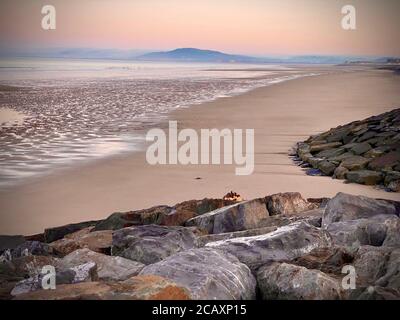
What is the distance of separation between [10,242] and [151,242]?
2132 mm

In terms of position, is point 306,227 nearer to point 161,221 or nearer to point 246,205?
point 246,205

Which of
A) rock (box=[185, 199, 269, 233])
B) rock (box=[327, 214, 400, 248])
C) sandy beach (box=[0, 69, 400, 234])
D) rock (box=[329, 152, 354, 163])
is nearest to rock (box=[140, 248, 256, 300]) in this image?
rock (box=[327, 214, 400, 248])

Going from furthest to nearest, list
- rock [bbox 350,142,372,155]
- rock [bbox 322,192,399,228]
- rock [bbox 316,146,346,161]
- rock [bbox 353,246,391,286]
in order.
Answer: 1. rock [bbox 316,146,346,161]
2. rock [bbox 350,142,372,155]
3. rock [bbox 322,192,399,228]
4. rock [bbox 353,246,391,286]

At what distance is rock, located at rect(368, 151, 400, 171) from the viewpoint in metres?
8.73

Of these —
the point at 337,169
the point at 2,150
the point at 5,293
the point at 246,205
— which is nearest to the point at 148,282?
the point at 5,293

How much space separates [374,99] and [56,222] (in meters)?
18.1

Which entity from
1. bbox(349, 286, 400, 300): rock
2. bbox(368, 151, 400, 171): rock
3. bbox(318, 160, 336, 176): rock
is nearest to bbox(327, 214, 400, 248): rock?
bbox(349, 286, 400, 300): rock

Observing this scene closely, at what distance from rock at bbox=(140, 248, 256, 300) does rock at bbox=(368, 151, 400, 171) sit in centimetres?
543

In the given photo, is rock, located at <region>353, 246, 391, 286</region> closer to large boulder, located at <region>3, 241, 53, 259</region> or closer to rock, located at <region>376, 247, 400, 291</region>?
rock, located at <region>376, 247, 400, 291</region>

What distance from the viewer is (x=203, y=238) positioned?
4934mm

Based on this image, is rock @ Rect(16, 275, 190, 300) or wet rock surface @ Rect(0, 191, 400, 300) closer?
rock @ Rect(16, 275, 190, 300)

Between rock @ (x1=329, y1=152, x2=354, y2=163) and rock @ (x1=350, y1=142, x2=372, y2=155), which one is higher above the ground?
rock @ (x1=350, y1=142, x2=372, y2=155)

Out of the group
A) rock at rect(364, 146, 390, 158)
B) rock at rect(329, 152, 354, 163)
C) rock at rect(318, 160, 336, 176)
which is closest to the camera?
rock at rect(318, 160, 336, 176)

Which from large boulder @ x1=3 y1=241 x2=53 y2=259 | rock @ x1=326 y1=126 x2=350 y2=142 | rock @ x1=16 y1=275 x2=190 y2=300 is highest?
rock @ x1=326 y1=126 x2=350 y2=142
